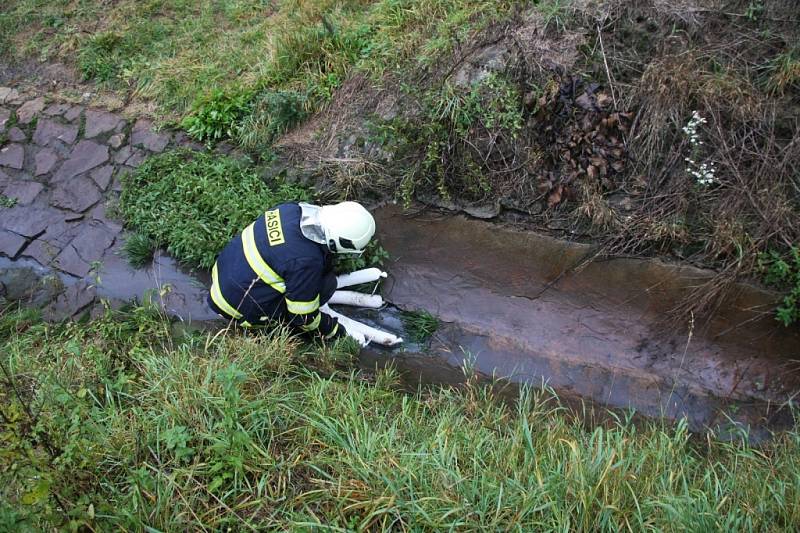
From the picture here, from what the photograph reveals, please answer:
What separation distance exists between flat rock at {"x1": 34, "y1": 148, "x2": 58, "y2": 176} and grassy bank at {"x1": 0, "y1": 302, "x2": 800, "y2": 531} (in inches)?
138

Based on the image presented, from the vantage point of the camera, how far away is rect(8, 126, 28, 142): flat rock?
6.72 metres

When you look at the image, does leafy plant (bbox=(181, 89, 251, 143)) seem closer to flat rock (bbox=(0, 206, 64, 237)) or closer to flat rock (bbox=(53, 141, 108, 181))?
flat rock (bbox=(53, 141, 108, 181))

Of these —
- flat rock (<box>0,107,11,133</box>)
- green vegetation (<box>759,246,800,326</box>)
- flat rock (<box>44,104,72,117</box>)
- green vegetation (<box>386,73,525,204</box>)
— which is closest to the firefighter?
green vegetation (<box>386,73,525,204</box>)

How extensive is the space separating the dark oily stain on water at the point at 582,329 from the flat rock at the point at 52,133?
12.9 ft

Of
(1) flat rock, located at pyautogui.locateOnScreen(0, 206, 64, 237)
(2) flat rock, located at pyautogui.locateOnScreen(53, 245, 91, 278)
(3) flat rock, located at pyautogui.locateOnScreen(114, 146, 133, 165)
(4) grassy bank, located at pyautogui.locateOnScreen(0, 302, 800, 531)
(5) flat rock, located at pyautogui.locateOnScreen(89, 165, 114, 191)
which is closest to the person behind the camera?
(4) grassy bank, located at pyautogui.locateOnScreen(0, 302, 800, 531)

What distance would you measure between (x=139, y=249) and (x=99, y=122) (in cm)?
212

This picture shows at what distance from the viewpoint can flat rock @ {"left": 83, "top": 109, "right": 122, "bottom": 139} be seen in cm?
660

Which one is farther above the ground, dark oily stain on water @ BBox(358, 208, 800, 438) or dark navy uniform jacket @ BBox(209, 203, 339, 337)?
dark navy uniform jacket @ BBox(209, 203, 339, 337)

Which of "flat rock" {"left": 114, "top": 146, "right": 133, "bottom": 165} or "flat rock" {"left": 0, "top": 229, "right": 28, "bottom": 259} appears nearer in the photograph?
"flat rock" {"left": 0, "top": 229, "right": 28, "bottom": 259}

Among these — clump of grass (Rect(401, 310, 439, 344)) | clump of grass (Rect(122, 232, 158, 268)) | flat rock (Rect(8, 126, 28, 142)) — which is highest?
flat rock (Rect(8, 126, 28, 142))

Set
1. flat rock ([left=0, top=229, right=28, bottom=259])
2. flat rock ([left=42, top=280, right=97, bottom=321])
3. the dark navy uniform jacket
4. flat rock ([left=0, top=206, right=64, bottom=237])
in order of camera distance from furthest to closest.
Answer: flat rock ([left=0, top=206, right=64, bottom=237]), flat rock ([left=0, top=229, right=28, bottom=259]), flat rock ([left=42, top=280, right=97, bottom=321]), the dark navy uniform jacket

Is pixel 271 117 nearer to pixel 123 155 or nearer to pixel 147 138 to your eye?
pixel 147 138

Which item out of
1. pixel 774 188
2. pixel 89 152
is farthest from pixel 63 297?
pixel 774 188

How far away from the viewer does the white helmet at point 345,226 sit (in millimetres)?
4257
